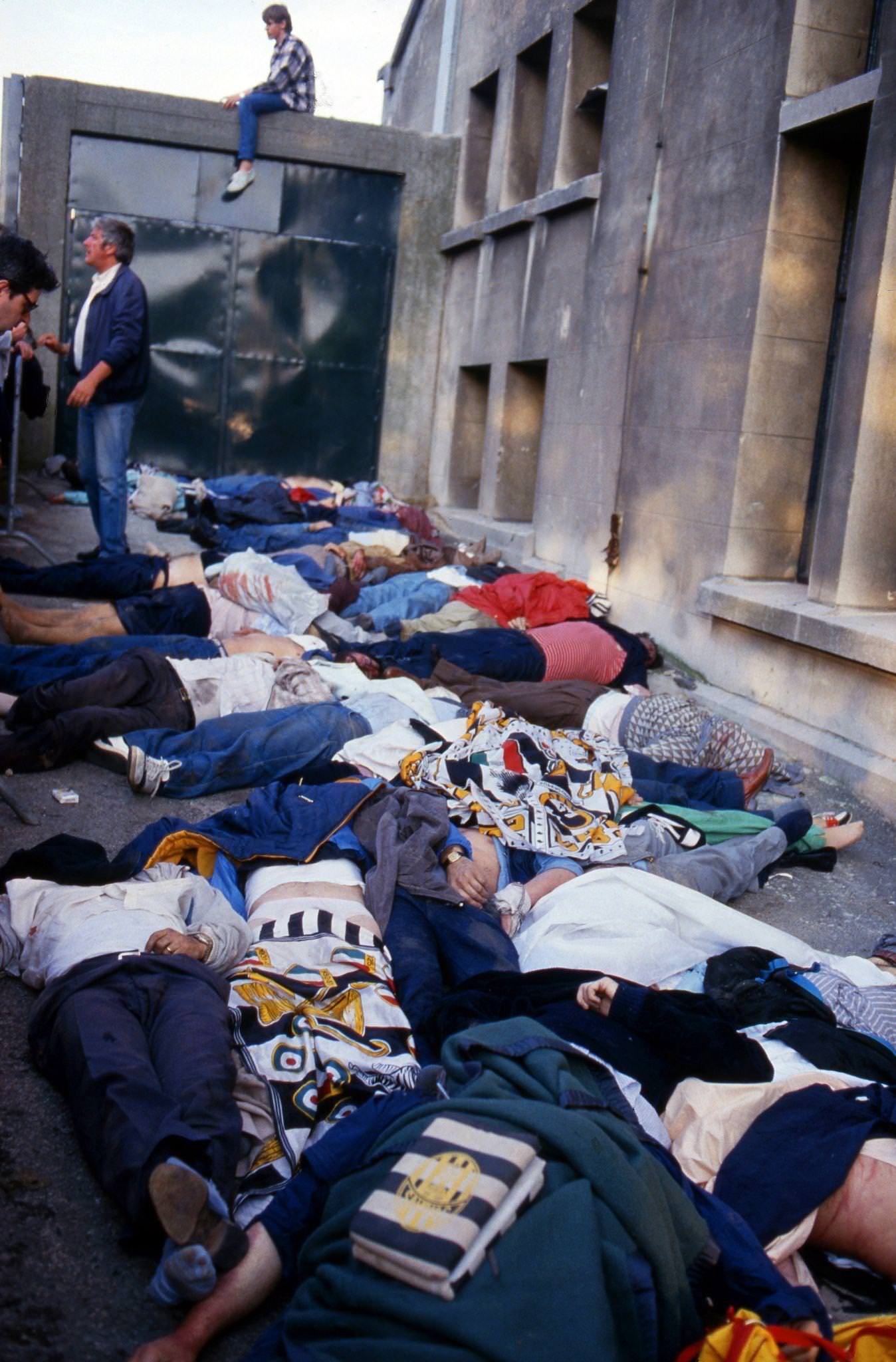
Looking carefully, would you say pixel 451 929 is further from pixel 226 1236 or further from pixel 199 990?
pixel 226 1236

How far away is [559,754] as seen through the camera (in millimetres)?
4957

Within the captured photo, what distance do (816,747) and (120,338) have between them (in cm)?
484

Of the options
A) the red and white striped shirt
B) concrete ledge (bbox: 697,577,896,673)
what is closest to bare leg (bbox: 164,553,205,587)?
the red and white striped shirt

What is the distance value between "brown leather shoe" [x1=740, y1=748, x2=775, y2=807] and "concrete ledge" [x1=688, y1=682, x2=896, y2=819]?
39cm

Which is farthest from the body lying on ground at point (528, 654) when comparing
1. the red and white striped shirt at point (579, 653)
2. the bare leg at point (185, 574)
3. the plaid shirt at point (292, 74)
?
the plaid shirt at point (292, 74)

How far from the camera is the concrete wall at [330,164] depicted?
A: 1128 cm

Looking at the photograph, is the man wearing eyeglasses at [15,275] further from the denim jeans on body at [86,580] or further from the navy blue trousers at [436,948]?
the denim jeans on body at [86,580]

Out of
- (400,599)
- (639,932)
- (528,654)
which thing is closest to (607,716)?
(528,654)

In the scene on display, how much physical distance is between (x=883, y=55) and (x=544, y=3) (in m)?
5.29

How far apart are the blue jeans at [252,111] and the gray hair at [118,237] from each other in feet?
13.5

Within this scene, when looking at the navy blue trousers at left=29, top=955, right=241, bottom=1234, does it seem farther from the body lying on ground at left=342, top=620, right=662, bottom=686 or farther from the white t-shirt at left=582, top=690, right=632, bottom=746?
the body lying on ground at left=342, top=620, right=662, bottom=686

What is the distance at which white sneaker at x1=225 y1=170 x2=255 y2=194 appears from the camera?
455 inches

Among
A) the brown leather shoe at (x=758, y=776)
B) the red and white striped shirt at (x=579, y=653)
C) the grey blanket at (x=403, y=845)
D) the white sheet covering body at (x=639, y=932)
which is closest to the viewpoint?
the white sheet covering body at (x=639, y=932)

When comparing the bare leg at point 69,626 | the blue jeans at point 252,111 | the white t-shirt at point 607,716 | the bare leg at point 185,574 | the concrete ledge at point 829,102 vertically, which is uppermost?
the blue jeans at point 252,111
